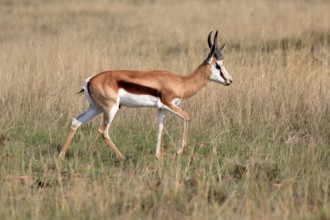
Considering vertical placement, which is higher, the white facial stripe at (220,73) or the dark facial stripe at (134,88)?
the white facial stripe at (220,73)

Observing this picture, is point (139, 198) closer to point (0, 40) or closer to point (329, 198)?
point (329, 198)

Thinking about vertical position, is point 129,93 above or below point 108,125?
above

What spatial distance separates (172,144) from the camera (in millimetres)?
7570

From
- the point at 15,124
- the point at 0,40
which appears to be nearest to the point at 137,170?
the point at 15,124

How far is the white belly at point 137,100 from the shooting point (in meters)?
6.90

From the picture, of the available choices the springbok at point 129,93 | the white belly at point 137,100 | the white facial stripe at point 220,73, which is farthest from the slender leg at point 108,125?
the white facial stripe at point 220,73

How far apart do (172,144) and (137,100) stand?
2.90ft

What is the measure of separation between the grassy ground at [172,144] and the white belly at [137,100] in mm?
517

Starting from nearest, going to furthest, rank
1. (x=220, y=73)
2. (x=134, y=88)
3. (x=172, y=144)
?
(x=134, y=88), (x=220, y=73), (x=172, y=144)

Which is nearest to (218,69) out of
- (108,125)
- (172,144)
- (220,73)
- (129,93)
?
(220,73)

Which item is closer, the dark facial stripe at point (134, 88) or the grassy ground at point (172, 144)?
the grassy ground at point (172, 144)

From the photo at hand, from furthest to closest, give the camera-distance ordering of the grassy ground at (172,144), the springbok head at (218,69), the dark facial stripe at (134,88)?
the springbok head at (218,69)
the dark facial stripe at (134,88)
the grassy ground at (172,144)

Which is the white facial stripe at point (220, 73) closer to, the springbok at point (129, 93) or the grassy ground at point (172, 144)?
the springbok at point (129, 93)

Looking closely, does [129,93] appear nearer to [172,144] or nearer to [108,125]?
[108,125]
